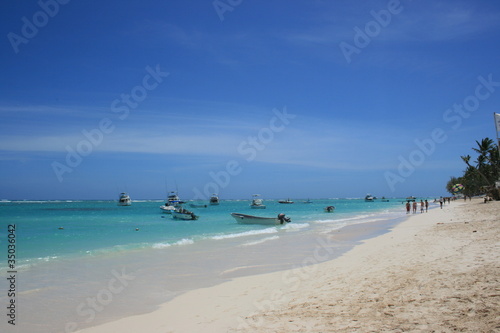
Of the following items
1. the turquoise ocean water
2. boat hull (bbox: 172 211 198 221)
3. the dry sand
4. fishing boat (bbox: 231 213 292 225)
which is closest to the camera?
the dry sand

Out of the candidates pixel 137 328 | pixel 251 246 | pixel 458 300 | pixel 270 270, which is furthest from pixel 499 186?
pixel 137 328

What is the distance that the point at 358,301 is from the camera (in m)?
6.48

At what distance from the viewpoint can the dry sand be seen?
516cm

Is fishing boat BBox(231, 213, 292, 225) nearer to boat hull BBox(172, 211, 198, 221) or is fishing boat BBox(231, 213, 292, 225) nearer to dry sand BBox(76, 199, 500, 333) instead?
boat hull BBox(172, 211, 198, 221)

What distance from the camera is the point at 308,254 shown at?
1519 cm

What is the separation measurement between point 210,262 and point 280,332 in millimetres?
8892

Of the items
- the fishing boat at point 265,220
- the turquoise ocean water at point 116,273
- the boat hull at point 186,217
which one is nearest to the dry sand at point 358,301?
the turquoise ocean water at point 116,273

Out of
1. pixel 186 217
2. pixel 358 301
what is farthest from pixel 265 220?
pixel 358 301

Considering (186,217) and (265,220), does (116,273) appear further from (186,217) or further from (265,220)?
(186,217)

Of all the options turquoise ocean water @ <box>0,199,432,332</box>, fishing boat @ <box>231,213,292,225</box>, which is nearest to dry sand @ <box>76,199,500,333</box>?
turquoise ocean water @ <box>0,199,432,332</box>

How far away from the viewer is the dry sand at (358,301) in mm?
5156

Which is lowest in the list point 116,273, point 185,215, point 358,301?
point 185,215

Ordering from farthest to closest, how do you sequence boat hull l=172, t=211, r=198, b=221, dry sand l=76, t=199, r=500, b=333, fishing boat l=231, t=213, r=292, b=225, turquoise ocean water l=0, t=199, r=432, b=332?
boat hull l=172, t=211, r=198, b=221, fishing boat l=231, t=213, r=292, b=225, turquoise ocean water l=0, t=199, r=432, b=332, dry sand l=76, t=199, r=500, b=333

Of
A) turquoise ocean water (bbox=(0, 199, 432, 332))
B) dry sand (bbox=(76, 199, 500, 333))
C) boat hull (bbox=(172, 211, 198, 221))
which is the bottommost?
boat hull (bbox=(172, 211, 198, 221))
